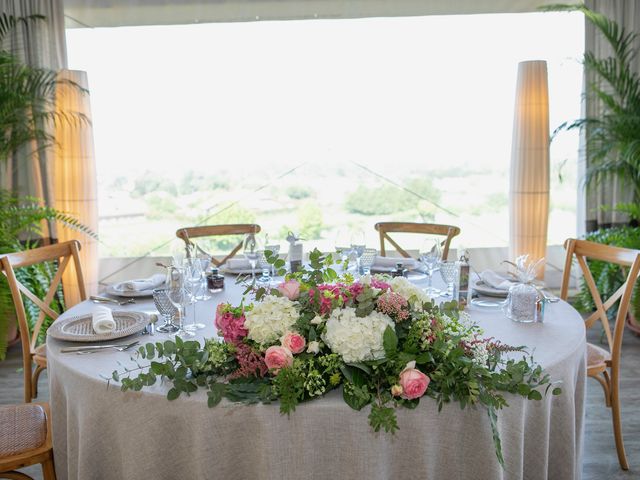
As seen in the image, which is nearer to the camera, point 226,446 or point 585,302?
point 226,446

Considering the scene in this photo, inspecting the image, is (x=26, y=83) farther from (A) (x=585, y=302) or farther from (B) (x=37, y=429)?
(A) (x=585, y=302)

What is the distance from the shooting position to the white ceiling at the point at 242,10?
15.8 ft

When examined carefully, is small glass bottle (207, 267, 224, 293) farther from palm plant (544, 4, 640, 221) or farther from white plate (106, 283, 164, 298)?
palm plant (544, 4, 640, 221)

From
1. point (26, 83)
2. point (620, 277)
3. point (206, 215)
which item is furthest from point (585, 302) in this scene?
point (26, 83)

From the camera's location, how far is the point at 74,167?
4449 millimetres

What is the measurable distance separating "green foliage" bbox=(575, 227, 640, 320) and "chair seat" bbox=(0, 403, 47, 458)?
3307 millimetres

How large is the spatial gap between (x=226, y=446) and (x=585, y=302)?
10.8 feet

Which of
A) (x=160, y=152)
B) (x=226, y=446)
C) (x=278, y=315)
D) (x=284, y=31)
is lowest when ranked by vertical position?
(x=226, y=446)

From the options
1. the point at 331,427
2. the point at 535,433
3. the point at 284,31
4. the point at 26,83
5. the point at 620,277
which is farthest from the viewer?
the point at 284,31

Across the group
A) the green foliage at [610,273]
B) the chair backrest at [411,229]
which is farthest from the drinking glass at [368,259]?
the green foliage at [610,273]

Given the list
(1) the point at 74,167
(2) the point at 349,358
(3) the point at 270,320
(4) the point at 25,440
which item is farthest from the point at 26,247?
(2) the point at 349,358

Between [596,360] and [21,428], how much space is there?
2018mm

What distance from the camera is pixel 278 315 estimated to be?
1523 millimetres

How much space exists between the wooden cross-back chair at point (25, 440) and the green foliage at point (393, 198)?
339 centimetres
